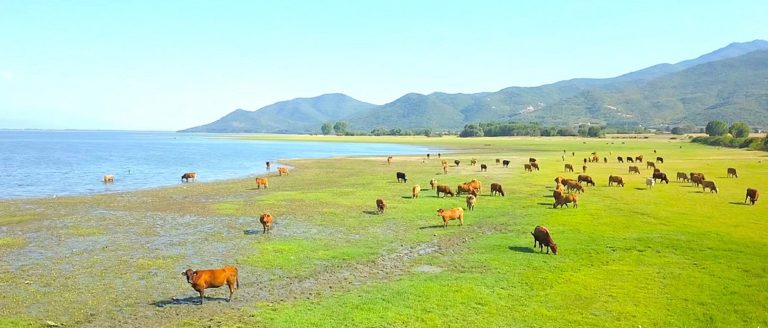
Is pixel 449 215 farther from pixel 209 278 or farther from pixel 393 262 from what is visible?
pixel 209 278

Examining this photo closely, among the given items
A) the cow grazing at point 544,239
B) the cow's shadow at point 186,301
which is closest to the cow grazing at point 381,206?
the cow grazing at point 544,239

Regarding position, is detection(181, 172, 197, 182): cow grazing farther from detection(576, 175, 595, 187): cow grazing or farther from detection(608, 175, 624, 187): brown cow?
detection(608, 175, 624, 187): brown cow

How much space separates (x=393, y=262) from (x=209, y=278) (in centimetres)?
700

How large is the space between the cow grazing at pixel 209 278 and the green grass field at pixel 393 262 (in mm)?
499

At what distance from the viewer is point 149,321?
13.5 metres

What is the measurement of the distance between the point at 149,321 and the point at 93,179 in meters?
45.6

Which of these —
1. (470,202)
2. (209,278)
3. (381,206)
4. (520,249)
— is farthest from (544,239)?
(209,278)

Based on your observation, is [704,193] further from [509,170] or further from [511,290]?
[511,290]

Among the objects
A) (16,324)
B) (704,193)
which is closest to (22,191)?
(16,324)

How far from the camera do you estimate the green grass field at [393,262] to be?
1392 centimetres

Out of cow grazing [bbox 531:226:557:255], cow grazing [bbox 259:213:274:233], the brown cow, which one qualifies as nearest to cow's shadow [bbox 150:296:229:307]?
cow grazing [bbox 259:213:274:233]

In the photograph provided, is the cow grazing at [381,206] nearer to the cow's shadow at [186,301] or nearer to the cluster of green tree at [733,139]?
the cow's shadow at [186,301]

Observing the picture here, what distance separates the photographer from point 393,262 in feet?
63.1

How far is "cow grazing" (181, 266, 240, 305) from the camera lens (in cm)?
1491
